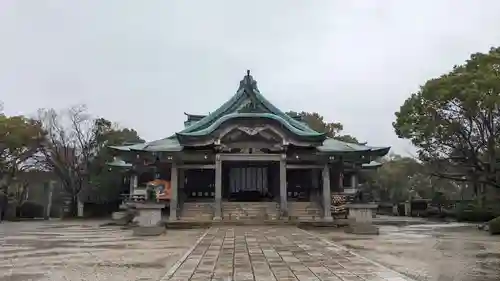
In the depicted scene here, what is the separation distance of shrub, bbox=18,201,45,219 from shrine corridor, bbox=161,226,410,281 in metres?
33.1

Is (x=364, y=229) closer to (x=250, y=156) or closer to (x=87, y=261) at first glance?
(x=250, y=156)

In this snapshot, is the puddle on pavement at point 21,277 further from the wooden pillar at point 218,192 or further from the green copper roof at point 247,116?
the green copper roof at point 247,116

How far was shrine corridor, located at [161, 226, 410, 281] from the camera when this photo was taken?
8.06 metres

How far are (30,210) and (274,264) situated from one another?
1481 inches

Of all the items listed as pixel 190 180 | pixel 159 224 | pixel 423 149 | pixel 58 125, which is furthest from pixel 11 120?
pixel 423 149

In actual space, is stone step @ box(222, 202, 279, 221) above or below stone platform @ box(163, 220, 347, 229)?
above

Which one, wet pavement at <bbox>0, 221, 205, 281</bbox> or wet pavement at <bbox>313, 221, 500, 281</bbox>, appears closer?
wet pavement at <bbox>313, 221, 500, 281</bbox>

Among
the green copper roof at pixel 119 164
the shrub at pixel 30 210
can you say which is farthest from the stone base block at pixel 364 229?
the shrub at pixel 30 210

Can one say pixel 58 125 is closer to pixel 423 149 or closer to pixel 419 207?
pixel 423 149

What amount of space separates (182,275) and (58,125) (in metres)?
34.2

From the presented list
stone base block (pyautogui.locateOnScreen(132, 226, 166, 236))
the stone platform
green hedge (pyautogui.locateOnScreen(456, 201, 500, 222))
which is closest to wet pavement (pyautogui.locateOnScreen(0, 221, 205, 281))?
stone base block (pyautogui.locateOnScreen(132, 226, 166, 236))

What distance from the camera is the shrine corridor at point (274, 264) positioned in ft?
26.5

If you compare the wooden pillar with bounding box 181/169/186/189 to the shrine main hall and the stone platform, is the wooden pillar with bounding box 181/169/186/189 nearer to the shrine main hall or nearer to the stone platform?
the shrine main hall

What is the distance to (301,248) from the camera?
12.7 meters
